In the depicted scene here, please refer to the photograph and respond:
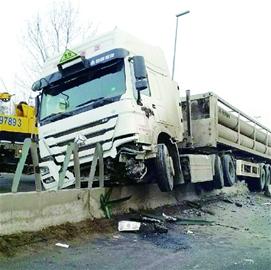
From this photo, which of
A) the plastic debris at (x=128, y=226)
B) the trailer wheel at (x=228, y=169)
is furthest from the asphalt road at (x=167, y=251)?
the trailer wheel at (x=228, y=169)

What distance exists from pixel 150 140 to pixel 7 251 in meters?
3.32

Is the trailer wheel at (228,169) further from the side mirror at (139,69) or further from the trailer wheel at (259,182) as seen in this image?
the side mirror at (139,69)

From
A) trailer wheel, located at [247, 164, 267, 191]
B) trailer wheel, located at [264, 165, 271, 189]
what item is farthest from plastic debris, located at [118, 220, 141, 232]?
trailer wheel, located at [264, 165, 271, 189]

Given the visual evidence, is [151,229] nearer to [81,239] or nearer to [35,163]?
[81,239]

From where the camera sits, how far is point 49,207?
5.82 m

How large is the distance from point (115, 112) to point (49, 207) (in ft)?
6.30

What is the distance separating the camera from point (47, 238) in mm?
5449

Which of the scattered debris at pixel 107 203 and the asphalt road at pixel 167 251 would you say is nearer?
the asphalt road at pixel 167 251

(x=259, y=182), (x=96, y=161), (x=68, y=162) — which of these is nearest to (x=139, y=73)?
(x=96, y=161)

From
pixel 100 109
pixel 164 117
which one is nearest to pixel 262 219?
pixel 164 117

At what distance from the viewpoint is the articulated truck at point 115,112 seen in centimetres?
691

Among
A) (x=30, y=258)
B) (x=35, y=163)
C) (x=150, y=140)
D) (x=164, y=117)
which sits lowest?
(x=30, y=258)

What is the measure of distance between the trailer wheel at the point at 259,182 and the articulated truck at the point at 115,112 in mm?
6944

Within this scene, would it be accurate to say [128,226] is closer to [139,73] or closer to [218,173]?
[139,73]
